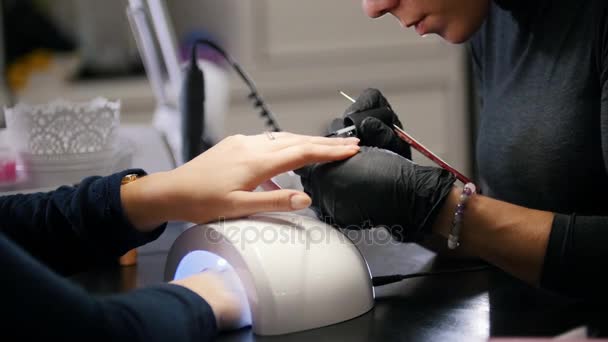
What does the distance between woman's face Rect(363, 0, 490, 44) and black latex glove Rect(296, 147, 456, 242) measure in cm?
26

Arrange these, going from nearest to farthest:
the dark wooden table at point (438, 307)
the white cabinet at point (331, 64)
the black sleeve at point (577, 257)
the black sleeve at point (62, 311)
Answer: the black sleeve at point (62, 311)
the dark wooden table at point (438, 307)
the black sleeve at point (577, 257)
the white cabinet at point (331, 64)

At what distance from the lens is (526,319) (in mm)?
787

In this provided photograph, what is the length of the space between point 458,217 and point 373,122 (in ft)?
0.51

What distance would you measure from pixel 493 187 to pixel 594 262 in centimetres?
36

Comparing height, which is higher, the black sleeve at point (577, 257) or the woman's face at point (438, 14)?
the woman's face at point (438, 14)

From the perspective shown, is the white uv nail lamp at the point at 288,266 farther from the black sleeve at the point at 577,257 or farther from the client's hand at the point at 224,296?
the black sleeve at the point at 577,257

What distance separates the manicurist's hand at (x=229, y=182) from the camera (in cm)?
83

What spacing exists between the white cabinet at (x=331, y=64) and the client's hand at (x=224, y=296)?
1.73 m

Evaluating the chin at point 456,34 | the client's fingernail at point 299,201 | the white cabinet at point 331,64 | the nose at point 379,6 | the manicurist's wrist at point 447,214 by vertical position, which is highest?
the nose at point 379,6

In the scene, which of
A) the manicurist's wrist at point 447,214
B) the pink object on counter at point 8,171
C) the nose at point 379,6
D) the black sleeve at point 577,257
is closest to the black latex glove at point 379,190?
the manicurist's wrist at point 447,214

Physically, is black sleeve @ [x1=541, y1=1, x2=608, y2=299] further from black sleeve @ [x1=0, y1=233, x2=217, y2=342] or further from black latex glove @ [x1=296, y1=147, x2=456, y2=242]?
black sleeve @ [x1=0, y1=233, x2=217, y2=342]

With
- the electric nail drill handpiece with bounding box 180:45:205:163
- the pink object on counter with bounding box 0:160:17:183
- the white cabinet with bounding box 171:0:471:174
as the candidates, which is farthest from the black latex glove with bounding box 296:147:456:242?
the white cabinet with bounding box 171:0:471:174

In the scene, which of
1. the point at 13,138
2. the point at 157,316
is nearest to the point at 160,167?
the point at 13,138

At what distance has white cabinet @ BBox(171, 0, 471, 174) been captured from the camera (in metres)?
2.64
